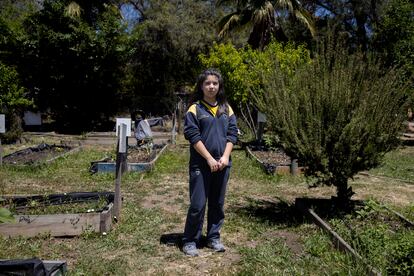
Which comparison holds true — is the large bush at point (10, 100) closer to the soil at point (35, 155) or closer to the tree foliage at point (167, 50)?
the soil at point (35, 155)

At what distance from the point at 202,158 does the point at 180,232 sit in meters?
1.50

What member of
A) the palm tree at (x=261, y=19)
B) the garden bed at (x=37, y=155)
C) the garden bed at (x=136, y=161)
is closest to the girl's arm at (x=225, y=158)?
the garden bed at (x=136, y=161)

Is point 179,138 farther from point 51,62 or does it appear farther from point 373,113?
point 373,113

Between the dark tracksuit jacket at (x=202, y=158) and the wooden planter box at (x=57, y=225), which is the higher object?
the dark tracksuit jacket at (x=202, y=158)

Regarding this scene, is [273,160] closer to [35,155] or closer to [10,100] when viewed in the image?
[35,155]

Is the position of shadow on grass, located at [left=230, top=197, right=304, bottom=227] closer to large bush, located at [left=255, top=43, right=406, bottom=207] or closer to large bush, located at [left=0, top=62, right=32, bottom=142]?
large bush, located at [left=255, top=43, right=406, bottom=207]

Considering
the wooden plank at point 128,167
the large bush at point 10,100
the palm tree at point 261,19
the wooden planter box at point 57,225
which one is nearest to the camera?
the wooden planter box at point 57,225

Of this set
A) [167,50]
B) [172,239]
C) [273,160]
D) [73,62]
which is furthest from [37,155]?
[167,50]

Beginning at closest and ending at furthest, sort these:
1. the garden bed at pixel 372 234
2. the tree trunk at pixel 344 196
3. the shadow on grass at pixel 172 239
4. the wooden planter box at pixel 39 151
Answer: the garden bed at pixel 372 234 < the shadow on grass at pixel 172 239 < the tree trunk at pixel 344 196 < the wooden planter box at pixel 39 151

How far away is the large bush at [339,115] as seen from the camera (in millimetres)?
6098

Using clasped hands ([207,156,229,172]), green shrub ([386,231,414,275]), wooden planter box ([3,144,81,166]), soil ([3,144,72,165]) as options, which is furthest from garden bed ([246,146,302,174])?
soil ([3,144,72,165])

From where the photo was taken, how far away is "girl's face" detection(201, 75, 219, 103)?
16.8ft

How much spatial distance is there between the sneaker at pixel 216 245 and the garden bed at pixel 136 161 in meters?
5.70

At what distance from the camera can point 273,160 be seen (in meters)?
12.8
